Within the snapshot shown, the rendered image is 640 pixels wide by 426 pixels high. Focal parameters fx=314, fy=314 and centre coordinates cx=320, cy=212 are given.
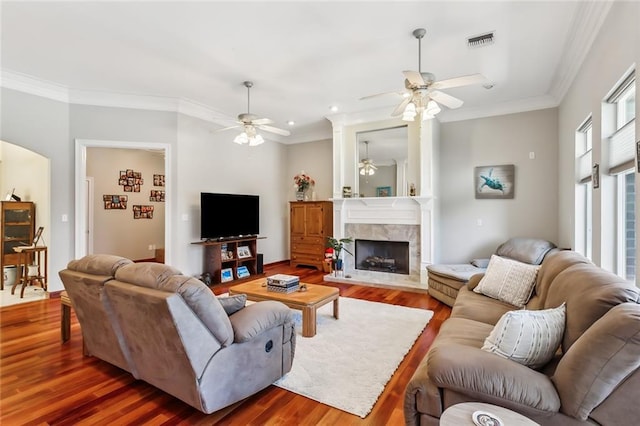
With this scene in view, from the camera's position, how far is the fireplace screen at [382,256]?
5.65 meters

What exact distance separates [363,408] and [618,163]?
8.93ft

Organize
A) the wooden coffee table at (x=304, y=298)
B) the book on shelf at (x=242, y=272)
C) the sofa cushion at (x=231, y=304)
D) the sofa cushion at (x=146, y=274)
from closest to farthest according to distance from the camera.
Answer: the sofa cushion at (x=146, y=274) → the sofa cushion at (x=231, y=304) → the wooden coffee table at (x=304, y=298) → the book on shelf at (x=242, y=272)

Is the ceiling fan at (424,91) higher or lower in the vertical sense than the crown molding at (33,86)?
lower

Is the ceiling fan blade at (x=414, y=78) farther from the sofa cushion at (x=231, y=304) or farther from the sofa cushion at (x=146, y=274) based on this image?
the sofa cushion at (x=146, y=274)

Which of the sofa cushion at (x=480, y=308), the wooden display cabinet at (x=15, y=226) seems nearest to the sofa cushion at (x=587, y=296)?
the sofa cushion at (x=480, y=308)

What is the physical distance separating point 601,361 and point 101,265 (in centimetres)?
282

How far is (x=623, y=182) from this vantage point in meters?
2.67

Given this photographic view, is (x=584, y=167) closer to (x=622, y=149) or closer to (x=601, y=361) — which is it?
(x=622, y=149)

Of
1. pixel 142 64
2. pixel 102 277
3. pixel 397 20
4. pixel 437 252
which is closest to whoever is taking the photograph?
pixel 102 277

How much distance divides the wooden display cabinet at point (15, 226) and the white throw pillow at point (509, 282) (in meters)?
6.51

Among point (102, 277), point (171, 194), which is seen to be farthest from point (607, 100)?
point (171, 194)

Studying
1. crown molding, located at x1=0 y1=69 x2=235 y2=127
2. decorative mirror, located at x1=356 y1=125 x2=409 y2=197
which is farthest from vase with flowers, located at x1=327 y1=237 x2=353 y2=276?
crown molding, located at x1=0 y1=69 x2=235 y2=127

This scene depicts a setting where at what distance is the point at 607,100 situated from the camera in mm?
2645

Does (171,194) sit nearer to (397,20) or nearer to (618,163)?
(397,20)
